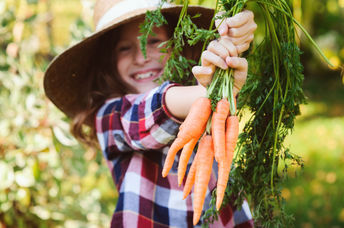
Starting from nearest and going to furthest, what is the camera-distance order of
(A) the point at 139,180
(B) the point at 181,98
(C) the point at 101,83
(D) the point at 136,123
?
1. (B) the point at 181,98
2. (D) the point at 136,123
3. (A) the point at 139,180
4. (C) the point at 101,83

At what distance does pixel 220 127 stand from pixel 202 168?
0.11 metres

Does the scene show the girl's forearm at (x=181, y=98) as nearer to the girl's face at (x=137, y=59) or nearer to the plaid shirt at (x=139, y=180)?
the plaid shirt at (x=139, y=180)

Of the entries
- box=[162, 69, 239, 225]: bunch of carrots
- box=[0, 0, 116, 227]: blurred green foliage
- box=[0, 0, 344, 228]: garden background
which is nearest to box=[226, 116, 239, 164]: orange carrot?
box=[162, 69, 239, 225]: bunch of carrots

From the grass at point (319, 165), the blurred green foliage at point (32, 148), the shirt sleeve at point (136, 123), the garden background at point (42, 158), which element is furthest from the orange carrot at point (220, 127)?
the blurred green foliage at point (32, 148)

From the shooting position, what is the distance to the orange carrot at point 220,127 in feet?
2.95

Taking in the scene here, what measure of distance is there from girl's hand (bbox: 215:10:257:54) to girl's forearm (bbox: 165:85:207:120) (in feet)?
0.50

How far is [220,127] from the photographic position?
0.91 metres

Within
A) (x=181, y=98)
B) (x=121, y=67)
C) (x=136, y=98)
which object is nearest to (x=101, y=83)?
(x=121, y=67)

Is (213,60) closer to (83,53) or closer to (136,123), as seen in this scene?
(136,123)

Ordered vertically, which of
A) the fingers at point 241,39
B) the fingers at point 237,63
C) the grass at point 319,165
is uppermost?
the fingers at point 241,39

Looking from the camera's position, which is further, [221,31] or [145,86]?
[145,86]

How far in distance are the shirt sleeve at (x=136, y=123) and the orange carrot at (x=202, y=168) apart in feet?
0.65

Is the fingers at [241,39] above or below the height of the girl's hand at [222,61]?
above

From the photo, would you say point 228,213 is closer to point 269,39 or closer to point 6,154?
point 269,39
